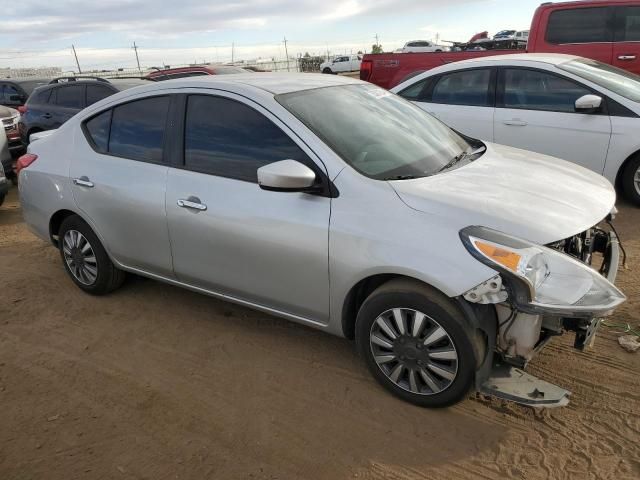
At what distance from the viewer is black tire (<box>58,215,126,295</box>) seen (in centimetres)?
424

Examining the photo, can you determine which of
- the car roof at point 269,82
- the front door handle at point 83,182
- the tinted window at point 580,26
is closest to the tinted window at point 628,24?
the tinted window at point 580,26

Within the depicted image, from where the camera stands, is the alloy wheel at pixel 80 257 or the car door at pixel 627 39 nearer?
the alloy wheel at pixel 80 257

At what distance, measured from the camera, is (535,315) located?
250 cm

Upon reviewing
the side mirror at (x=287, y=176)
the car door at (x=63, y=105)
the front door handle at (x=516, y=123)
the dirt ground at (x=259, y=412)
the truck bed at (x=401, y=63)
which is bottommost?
the dirt ground at (x=259, y=412)

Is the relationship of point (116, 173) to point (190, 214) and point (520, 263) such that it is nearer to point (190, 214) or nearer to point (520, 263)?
point (190, 214)

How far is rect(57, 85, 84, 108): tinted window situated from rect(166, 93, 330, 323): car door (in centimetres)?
685

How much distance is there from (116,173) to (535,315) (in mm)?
2936

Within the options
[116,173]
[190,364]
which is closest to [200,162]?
[116,173]

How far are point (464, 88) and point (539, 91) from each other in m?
0.89

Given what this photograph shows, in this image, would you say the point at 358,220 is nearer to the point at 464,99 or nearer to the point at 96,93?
the point at 464,99

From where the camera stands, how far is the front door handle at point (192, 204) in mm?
3369

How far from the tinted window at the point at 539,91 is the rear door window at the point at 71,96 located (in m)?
7.06

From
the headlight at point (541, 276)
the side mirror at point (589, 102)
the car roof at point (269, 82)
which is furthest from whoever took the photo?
the side mirror at point (589, 102)

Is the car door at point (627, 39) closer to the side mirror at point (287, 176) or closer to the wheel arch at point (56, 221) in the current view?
the side mirror at point (287, 176)
